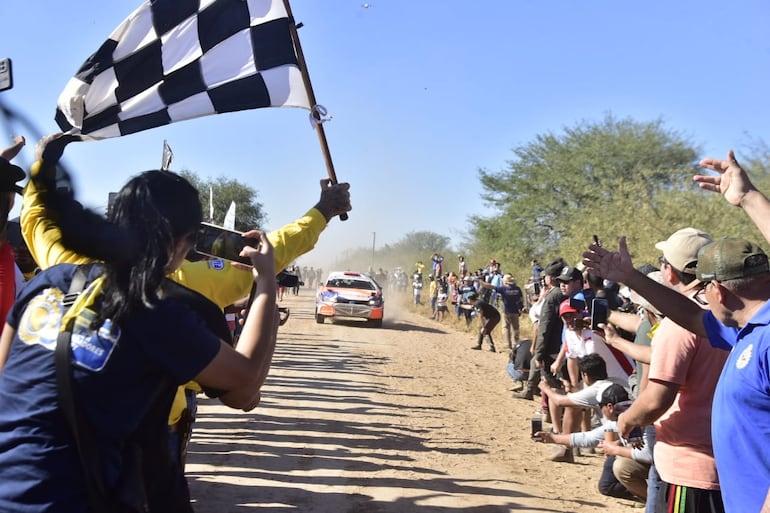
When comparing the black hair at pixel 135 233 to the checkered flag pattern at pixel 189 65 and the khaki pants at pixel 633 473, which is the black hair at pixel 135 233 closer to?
the checkered flag pattern at pixel 189 65

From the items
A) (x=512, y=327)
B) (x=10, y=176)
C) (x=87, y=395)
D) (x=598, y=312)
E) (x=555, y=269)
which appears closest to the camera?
(x=87, y=395)

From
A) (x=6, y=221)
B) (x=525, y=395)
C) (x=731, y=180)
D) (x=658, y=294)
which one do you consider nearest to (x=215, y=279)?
(x=6, y=221)

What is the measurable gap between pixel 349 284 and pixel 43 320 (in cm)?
2050

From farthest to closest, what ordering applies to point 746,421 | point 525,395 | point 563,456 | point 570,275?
point 525,395, point 570,275, point 563,456, point 746,421

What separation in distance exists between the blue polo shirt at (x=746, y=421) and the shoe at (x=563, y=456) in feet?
15.5

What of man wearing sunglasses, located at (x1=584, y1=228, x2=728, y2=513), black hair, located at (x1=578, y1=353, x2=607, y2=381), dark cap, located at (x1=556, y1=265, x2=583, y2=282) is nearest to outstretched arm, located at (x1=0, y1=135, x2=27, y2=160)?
man wearing sunglasses, located at (x1=584, y1=228, x2=728, y2=513)

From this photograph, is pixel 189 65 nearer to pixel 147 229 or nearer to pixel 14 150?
pixel 14 150

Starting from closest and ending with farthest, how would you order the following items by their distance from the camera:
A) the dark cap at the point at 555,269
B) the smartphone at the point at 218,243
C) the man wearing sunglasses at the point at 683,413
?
1. the smartphone at the point at 218,243
2. the man wearing sunglasses at the point at 683,413
3. the dark cap at the point at 555,269

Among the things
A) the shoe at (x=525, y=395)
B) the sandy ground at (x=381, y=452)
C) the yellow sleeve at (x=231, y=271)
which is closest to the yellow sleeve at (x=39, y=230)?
the yellow sleeve at (x=231, y=271)

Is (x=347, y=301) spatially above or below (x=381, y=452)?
above

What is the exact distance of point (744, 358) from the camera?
2354mm

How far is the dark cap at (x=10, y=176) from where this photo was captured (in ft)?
8.63

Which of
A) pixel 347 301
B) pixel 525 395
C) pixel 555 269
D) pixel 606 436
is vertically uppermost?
pixel 555 269

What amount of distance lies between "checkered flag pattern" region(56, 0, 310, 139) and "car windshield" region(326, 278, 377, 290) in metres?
18.1
